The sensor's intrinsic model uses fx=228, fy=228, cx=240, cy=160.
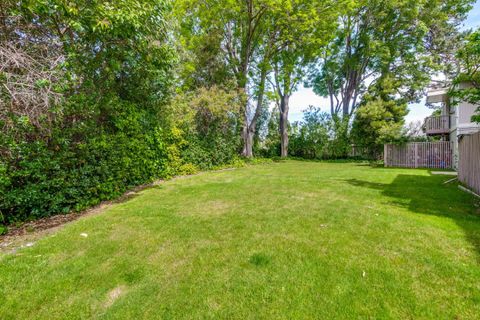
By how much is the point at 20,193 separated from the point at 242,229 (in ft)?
13.2

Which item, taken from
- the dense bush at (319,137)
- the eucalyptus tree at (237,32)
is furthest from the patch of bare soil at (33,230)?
the dense bush at (319,137)

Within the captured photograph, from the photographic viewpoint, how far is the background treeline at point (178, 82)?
4.17m

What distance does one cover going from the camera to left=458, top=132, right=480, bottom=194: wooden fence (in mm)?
5559

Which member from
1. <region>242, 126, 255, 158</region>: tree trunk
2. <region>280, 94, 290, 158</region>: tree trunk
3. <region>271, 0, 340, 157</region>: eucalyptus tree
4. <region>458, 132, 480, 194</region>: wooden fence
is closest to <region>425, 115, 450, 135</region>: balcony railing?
<region>271, 0, 340, 157</region>: eucalyptus tree

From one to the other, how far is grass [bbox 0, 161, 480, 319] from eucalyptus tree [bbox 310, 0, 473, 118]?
16605mm

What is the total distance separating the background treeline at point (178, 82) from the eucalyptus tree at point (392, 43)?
0.10m

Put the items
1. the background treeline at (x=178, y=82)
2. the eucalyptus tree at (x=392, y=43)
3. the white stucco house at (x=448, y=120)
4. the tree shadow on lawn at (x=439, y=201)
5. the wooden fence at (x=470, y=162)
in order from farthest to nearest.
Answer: the eucalyptus tree at (x=392, y=43)
the white stucco house at (x=448, y=120)
the wooden fence at (x=470, y=162)
the background treeline at (x=178, y=82)
the tree shadow on lawn at (x=439, y=201)

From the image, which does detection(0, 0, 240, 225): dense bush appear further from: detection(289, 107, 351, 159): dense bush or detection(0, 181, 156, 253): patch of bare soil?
detection(289, 107, 351, 159): dense bush

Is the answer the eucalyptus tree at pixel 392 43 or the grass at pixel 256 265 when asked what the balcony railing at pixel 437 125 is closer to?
the eucalyptus tree at pixel 392 43

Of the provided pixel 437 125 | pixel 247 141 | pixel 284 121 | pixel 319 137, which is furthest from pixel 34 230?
pixel 437 125

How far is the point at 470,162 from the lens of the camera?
609 cm

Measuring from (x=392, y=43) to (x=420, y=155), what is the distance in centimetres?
1153

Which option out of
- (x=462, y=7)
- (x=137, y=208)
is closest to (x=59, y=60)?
(x=137, y=208)

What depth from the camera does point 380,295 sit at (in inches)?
85.0
